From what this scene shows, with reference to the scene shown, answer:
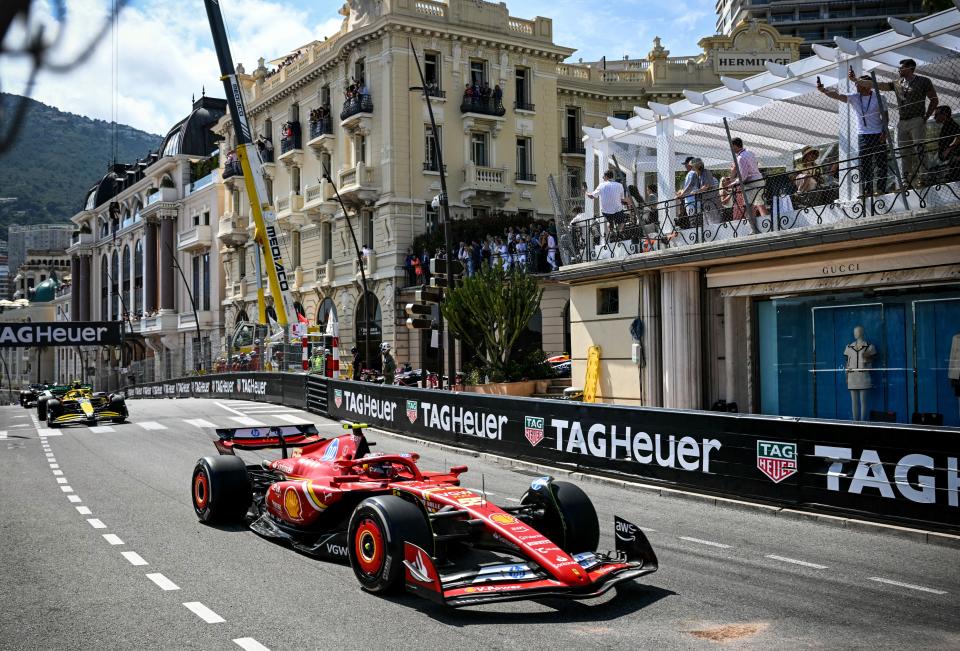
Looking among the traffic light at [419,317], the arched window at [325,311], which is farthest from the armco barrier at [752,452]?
the arched window at [325,311]

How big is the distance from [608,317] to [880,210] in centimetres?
751

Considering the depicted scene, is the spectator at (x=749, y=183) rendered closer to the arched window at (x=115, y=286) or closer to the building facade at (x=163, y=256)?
the building facade at (x=163, y=256)

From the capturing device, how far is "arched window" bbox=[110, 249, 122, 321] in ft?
274

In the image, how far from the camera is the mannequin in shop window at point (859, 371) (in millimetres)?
14719

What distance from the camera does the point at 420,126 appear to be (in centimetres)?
4006

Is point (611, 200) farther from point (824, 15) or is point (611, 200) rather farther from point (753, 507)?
point (824, 15)

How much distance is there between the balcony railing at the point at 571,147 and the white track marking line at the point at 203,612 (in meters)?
40.2

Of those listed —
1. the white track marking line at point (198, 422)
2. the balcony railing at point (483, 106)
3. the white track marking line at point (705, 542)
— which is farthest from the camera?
the balcony railing at point (483, 106)

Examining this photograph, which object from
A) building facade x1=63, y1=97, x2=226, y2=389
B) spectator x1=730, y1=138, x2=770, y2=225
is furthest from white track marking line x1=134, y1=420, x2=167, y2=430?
building facade x1=63, y1=97, x2=226, y2=389

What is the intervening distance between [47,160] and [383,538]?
4369mm

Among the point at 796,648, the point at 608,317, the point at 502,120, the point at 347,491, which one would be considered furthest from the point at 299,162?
the point at 796,648

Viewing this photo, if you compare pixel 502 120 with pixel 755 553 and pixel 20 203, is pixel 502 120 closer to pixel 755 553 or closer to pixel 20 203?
pixel 755 553

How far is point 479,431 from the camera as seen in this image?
16.9 metres

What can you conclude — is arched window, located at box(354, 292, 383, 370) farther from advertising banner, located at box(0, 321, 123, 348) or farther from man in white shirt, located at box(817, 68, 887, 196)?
man in white shirt, located at box(817, 68, 887, 196)
